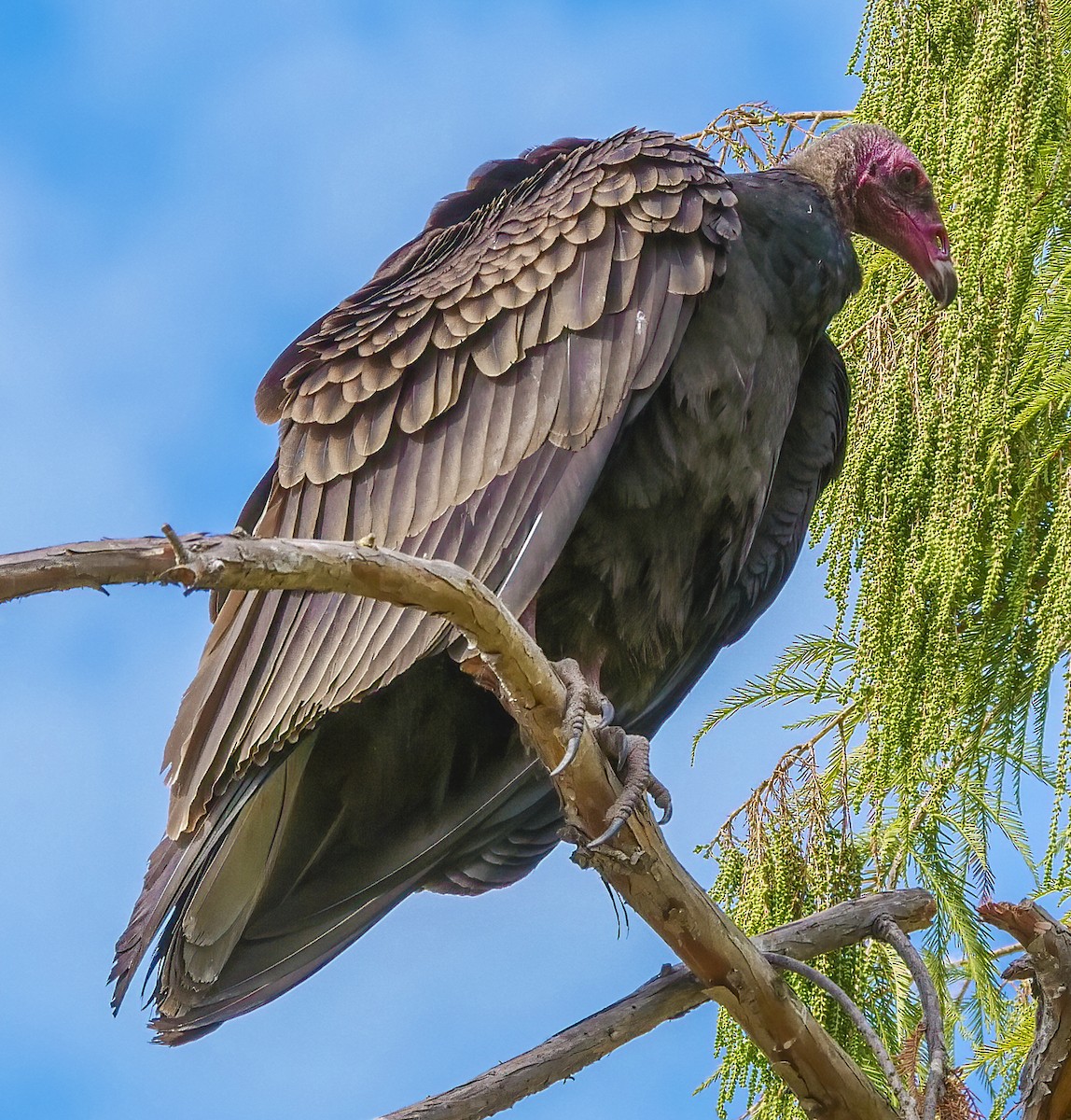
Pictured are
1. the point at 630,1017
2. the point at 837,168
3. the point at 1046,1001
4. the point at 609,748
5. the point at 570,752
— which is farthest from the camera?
the point at 837,168

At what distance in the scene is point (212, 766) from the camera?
364 centimetres

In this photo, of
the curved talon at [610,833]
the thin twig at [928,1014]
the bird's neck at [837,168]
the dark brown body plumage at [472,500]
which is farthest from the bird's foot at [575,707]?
the bird's neck at [837,168]

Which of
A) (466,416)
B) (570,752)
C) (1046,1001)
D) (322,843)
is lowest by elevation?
(1046,1001)

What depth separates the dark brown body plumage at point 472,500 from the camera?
12.1 feet

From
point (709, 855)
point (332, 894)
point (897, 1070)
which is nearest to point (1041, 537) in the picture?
point (709, 855)

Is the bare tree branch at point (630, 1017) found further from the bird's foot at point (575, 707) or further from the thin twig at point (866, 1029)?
the bird's foot at point (575, 707)

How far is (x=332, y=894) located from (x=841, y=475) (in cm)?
191

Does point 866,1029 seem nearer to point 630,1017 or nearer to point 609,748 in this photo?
point 630,1017

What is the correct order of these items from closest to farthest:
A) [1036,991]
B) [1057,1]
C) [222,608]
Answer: [1036,991], [222,608], [1057,1]

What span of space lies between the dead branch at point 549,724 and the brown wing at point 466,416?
496 millimetres

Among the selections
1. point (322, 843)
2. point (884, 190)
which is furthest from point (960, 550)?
point (322, 843)

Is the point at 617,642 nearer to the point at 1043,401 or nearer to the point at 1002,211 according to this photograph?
the point at 1043,401

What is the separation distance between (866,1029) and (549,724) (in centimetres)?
101

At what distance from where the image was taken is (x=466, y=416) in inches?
152
